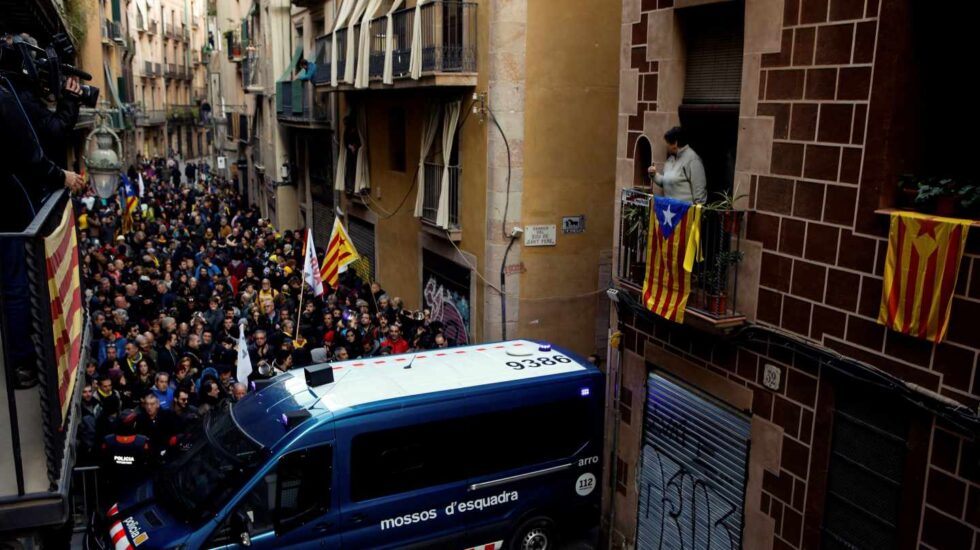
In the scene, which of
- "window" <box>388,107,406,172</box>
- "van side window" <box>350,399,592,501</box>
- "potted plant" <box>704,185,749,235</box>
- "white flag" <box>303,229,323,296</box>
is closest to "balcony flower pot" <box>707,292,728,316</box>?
"potted plant" <box>704,185,749,235</box>

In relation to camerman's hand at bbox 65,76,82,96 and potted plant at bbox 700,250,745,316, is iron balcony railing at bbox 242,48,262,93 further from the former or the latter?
potted plant at bbox 700,250,745,316

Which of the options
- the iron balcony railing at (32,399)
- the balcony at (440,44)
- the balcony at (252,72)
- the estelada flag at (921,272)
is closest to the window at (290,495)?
the iron balcony railing at (32,399)

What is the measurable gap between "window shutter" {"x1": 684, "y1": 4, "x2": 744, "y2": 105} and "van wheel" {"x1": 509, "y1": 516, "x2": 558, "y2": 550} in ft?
16.6

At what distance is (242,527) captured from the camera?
742cm

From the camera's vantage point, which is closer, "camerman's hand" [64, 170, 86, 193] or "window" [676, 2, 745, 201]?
"camerman's hand" [64, 170, 86, 193]

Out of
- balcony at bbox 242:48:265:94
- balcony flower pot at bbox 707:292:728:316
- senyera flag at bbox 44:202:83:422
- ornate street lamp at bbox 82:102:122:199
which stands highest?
balcony at bbox 242:48:265:94

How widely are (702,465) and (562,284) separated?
6012mm

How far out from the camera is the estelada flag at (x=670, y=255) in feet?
25.4

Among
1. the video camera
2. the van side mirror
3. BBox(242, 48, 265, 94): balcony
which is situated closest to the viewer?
the video camera

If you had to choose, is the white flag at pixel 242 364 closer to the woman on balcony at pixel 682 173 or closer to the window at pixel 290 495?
the window at pixel 290 495

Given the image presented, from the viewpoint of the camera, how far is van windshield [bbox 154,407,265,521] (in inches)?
299

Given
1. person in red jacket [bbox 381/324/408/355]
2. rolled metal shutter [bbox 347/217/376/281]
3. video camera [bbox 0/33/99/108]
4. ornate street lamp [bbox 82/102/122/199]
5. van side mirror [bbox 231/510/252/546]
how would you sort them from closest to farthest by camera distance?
video camera [bbox 0/33/99/108]
van side mirror [bbox 231/510/252/546]
ornate street lamp [bbox 82/102/122/199]
person in red jacket [bbox 381/324/408/355]
rolled metal shutter [bbox 347/217/376/281]

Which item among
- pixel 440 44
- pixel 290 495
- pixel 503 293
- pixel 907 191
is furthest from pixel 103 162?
pixel 907 191

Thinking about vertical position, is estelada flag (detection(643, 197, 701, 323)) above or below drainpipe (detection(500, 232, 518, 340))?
above
